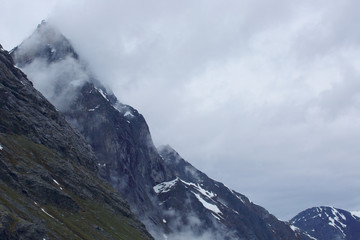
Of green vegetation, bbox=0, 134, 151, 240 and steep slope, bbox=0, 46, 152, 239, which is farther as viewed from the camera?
green vegetation, bbox=0, 134, 151, 240

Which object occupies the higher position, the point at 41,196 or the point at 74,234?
the point at 41,196

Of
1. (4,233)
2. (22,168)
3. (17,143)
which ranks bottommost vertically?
(4,233)

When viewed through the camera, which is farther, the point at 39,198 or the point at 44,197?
the point at 44,197

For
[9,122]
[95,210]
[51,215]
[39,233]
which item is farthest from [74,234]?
[9,122]

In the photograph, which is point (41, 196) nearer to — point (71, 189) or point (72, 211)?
point (72, 211)

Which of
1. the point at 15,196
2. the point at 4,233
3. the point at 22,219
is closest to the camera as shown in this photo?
the point at 4,233

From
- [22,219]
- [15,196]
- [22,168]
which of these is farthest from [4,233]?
[22,168]

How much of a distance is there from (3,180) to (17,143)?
38.5 metres

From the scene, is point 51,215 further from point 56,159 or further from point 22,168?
point 56,159

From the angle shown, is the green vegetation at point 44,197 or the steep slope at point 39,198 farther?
the green vegetation at point 44,197

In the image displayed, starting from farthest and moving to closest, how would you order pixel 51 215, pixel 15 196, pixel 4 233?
pixel 51 215 → pixel 15 196 → pixel 4 233

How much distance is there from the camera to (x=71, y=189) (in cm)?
19212

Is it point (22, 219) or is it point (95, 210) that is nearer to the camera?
point (22, 219)

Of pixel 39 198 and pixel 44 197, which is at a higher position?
pixel 44 197
